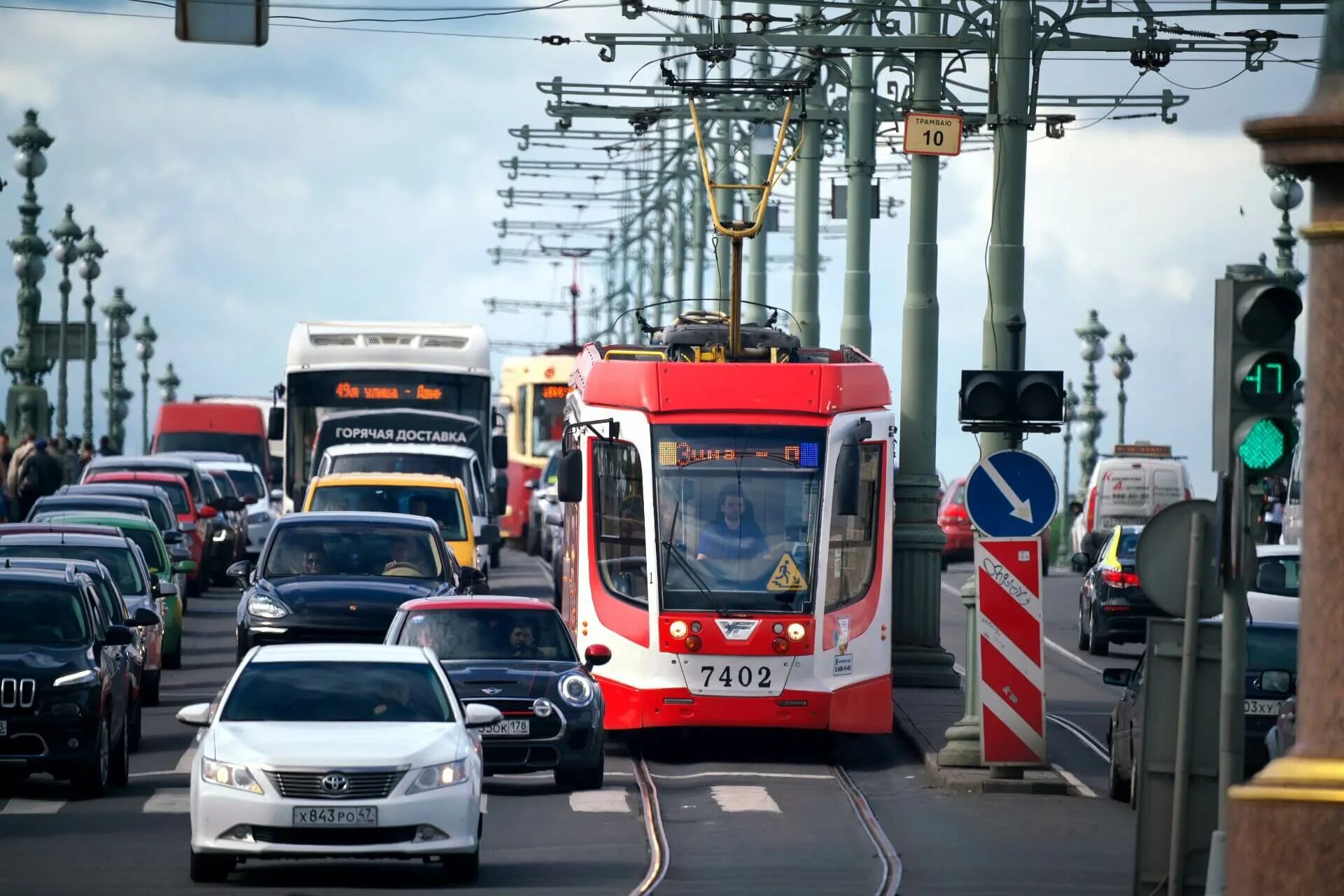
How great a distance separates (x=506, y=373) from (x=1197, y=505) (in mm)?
47068

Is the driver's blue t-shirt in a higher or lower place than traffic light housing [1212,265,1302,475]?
lower

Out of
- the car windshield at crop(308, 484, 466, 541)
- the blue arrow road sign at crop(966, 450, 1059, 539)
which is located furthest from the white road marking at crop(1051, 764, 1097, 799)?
the car windshield at crop(308, 484, 466, 541)

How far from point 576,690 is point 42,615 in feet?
12.4

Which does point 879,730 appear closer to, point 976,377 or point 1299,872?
point 976,377

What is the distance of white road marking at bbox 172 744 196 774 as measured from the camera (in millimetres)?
21516

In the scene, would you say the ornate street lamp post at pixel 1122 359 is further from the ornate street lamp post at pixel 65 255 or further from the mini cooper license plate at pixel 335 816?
the mini cooper license plate at pixel 335 816

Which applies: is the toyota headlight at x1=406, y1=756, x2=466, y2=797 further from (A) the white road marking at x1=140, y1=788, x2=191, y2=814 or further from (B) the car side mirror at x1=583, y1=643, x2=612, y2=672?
(B) the car side mirror at x1=583, y1=643, x2=612, y2=672

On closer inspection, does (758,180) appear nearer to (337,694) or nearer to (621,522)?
(621,522)

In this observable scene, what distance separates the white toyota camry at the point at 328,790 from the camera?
1535cm

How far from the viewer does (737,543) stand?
22.7 metres

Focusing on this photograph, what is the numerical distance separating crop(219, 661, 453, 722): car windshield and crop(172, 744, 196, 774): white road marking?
15.2 feet

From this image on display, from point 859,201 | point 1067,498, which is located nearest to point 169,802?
point 859,201

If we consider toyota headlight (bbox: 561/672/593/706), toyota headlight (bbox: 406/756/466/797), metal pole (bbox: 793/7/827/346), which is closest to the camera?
toyota headlight (bbox: 406/756/466/797)

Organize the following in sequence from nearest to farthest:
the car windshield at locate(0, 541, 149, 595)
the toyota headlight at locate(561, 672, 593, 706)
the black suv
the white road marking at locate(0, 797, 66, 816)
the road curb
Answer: the white road marking at locate(0, 797, 66, 816) < the black suv < the toyota headlight at locate(561, 672, 593, 706) < the road curb < the car windshield at locate(0, 541, 149, 595)
